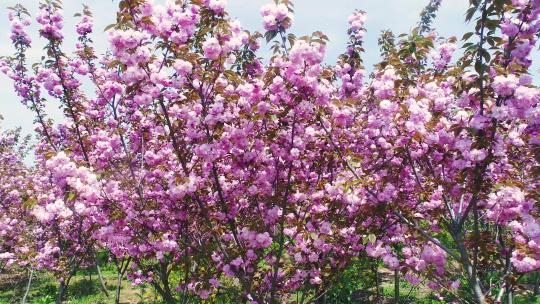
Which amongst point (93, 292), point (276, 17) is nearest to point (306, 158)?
point (276, 17)

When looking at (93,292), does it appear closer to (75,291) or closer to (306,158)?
(75,291)

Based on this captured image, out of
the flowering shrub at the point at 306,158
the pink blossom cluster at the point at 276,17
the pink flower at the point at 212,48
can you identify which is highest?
the pink blossom cluster at the point at 276,17

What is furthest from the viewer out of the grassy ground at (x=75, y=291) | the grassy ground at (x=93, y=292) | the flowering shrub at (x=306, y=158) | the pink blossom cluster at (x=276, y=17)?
the grassy ground at (x=75, y=291)

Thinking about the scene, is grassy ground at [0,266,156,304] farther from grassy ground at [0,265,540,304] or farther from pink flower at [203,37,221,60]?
pink flower at [203,37,221,60]

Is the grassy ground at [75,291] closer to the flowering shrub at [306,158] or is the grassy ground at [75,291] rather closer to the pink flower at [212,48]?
the flowering shrub at [306,158]

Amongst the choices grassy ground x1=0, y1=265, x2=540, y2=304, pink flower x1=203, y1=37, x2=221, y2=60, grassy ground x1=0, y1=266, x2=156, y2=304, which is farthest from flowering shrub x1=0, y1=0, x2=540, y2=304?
Result: grassy ground x1=0, y1=266, x2=156, y2=304

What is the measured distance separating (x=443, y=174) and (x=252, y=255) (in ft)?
8.97

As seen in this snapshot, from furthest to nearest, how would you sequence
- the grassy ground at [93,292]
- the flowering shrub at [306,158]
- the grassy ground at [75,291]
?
the grassy ground at [75,291] → the grassy ground at [93,292] → the flowering shrub at [306,158]

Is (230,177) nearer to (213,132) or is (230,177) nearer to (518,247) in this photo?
(213,132)

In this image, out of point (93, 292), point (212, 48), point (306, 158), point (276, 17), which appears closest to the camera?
point (212, 48)

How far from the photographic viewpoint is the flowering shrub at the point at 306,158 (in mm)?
4148

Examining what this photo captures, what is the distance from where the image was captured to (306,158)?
18.2ft

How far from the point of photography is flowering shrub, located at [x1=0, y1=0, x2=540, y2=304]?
4148mm

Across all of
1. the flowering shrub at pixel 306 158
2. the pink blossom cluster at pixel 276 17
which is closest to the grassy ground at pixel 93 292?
the flowering shrub at pixel 306 158
